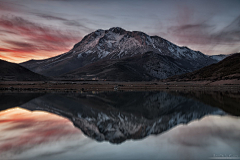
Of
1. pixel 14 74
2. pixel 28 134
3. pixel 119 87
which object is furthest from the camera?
pixel 14 74

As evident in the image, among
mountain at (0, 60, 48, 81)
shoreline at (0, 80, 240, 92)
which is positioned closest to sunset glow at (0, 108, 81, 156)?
shoreline at (0, 80, 240, 92)

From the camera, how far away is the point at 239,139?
1370cm

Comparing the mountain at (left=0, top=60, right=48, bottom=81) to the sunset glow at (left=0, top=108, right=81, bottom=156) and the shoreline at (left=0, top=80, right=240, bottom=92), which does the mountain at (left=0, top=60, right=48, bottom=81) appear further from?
the sunset glow at (left=0, top=108, right=81, bottom=156)

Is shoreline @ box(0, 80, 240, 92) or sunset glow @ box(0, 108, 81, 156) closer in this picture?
sunset glow @ box(0, 108, 81, 156)

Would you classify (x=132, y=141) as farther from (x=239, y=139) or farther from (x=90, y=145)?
(x=239, y=139)

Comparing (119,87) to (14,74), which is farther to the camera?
(14,74)

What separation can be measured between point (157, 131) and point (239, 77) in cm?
12291

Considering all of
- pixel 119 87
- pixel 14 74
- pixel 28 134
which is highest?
pixel 14 74

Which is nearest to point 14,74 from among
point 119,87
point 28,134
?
point 119,87

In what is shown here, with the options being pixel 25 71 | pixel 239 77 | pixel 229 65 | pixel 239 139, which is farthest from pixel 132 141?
pixel 25 71

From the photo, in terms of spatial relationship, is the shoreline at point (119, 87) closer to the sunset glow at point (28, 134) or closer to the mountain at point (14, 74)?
the mountain at point (14, 74)

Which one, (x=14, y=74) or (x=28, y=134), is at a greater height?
(x=14, y=74)

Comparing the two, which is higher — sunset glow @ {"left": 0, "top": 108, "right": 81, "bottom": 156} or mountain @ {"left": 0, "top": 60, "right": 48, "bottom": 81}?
mountain @ {"left": 0, "top": 60, "right": 48, "bottom": 81}

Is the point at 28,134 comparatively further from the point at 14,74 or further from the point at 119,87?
the point at 14,74
